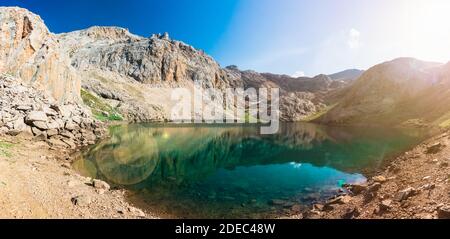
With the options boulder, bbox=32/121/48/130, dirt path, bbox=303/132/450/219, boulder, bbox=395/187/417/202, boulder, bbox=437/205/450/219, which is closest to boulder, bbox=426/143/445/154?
dirt path, bbox=303/132/450/219

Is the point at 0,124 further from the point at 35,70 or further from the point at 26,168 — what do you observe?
the point at 35,70

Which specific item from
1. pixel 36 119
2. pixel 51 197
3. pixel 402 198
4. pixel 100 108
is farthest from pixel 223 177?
pixel 100 108


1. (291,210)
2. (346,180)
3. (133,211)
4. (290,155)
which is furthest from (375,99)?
(133,211)

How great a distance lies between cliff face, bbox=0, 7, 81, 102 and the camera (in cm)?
6391

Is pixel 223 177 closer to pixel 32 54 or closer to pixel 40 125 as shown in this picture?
pixel 40 125

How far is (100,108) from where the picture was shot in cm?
13288

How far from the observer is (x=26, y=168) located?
25281 mm

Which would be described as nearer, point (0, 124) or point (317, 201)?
point (317, 201)

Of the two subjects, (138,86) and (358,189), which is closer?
(358,189)

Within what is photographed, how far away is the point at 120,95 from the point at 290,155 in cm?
13480

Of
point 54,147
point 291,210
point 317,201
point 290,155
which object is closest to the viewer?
point 291,210

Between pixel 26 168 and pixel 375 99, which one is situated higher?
pixel 375 99

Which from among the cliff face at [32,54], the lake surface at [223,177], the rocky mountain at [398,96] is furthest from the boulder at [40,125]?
the rocky mountain at [398,96]

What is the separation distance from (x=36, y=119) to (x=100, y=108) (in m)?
93.7
